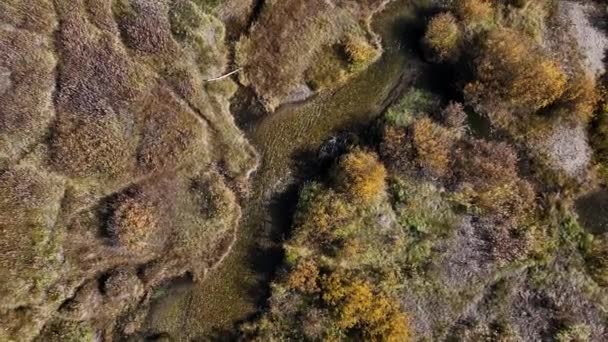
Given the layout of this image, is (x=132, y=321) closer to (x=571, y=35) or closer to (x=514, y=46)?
(x=514, y=46)

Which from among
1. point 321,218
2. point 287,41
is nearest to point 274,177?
point 321,218

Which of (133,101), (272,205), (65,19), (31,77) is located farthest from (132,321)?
(65,19)

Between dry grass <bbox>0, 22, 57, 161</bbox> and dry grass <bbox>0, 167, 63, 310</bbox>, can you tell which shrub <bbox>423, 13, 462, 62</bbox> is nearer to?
dry grass <bbox>0, 22, 57, 161</bbox>

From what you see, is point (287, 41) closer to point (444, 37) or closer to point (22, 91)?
point (444, 37)

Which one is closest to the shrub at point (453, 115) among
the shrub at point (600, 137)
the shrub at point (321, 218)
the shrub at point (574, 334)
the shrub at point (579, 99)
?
the shrub at point (579, 99)

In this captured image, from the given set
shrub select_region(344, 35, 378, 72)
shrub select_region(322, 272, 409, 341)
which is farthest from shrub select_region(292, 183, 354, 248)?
shrub select_region(344, 35, 378, 72)

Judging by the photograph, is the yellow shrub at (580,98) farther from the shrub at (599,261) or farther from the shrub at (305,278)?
the shrub at (305,278)
